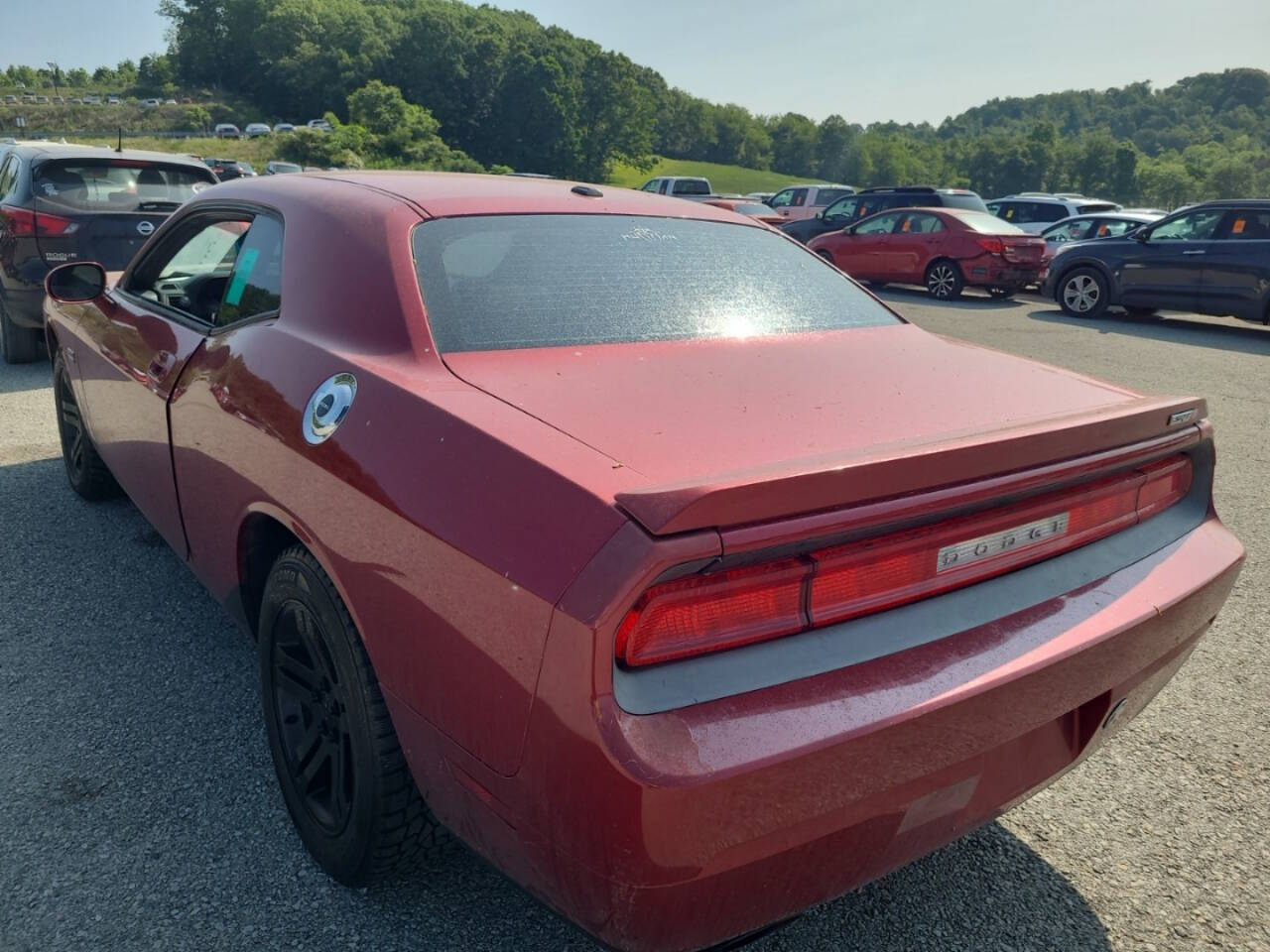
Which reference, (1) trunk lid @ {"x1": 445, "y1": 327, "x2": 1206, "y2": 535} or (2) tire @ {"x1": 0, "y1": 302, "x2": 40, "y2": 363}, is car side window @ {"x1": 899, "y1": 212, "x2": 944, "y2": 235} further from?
(1) trunk lid @ {"x1": 445, "y1": 327, "x2": 1206, "y2": 535}

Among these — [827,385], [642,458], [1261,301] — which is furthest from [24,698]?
[1261,301]

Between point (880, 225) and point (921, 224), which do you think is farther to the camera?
point (880, 225)

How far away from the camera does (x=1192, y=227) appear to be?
12.0 meters

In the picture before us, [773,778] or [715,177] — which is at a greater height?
[773,778]

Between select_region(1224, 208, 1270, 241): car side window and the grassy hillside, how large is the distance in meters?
80.9

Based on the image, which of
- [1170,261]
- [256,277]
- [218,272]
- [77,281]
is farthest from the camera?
[1170,261]

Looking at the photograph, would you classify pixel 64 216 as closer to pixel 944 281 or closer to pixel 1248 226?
pixel 944 281

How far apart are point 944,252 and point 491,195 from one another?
13078 millimetres

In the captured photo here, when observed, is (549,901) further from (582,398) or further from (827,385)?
(827,385)

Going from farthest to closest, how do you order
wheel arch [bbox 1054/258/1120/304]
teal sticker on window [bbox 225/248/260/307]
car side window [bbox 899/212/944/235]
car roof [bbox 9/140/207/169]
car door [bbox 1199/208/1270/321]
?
1. car side window [bbox 899/212/944/235]
2. wheel arch [bbox 1054/258/1120/304]
3. car door [bbox 1199/208/1270/321]
4. car roof [bbox 9/140/207/169]
5. teal sticker on window [bbox 225/248/260/307]

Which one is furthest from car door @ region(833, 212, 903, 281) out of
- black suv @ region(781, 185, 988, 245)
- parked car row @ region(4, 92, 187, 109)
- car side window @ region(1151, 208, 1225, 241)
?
parked car row @ region(4, 92, 187, 109)

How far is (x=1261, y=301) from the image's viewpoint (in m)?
11.3

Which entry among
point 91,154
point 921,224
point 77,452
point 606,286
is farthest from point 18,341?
point 921,224

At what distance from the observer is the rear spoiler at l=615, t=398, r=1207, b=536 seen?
4.48 feet
